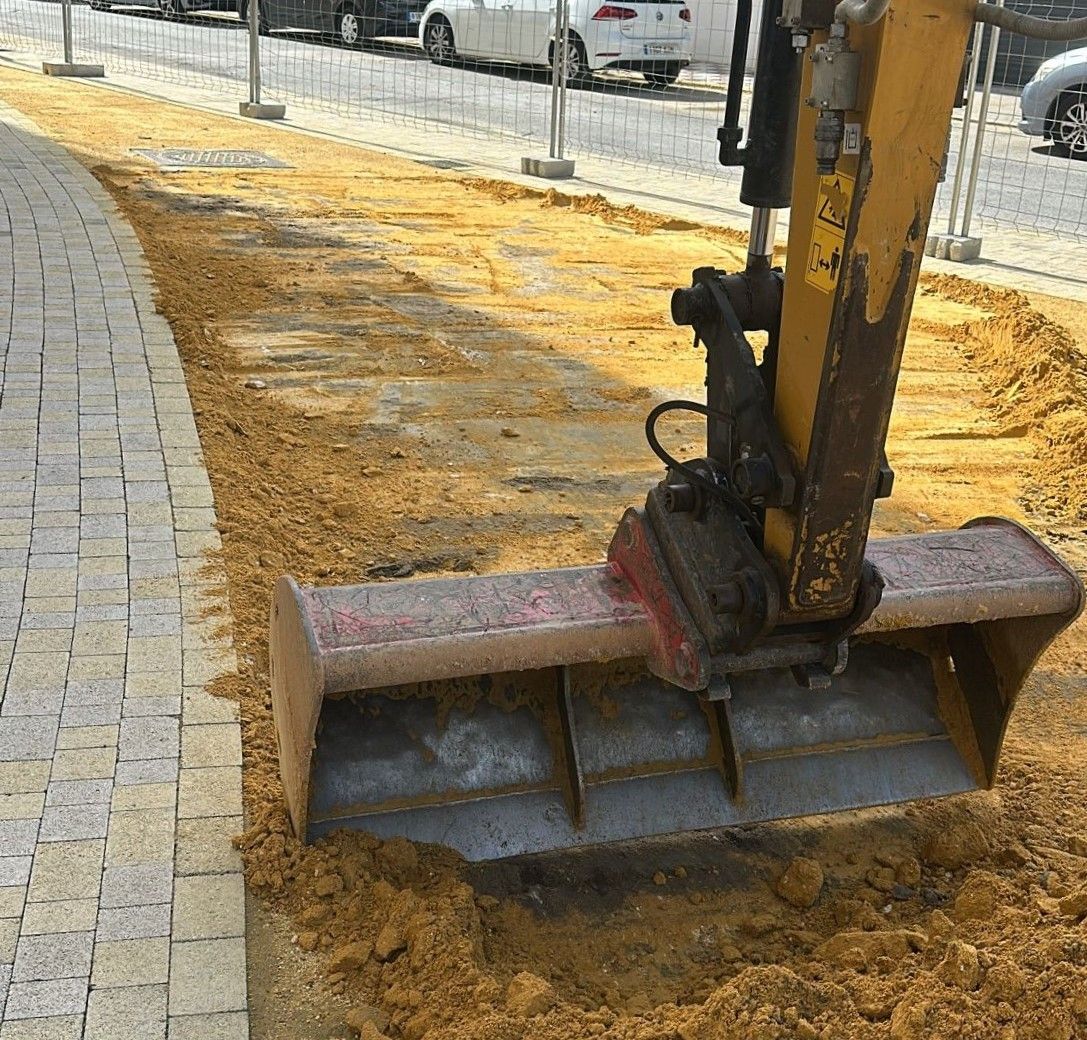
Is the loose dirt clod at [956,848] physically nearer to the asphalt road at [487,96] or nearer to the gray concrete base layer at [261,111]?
the asphalt road at [487,96]

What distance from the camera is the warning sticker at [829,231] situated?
277 centimetres

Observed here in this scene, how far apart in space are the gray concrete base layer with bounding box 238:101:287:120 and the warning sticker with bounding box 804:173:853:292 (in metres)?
15.3

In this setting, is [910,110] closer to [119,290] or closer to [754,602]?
[754,602]

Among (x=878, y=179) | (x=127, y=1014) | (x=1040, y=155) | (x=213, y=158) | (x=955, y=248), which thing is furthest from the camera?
(x=1040, y=155)

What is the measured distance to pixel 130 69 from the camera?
2150 cm

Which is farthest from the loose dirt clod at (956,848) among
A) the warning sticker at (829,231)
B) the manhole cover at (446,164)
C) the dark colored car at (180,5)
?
the dark colored car at (180,5)

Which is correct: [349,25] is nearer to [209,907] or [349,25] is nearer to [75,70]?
[75,70]

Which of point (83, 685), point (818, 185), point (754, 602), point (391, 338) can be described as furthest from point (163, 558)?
point (391, 338)

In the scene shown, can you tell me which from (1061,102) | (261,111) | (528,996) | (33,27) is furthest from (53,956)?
(33,27)

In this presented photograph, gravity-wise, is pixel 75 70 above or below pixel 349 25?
below

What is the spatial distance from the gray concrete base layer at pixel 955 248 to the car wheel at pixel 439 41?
12.1 meters

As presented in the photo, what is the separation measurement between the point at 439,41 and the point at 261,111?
533 cm

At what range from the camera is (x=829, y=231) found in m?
2.83

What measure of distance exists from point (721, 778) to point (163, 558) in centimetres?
232
